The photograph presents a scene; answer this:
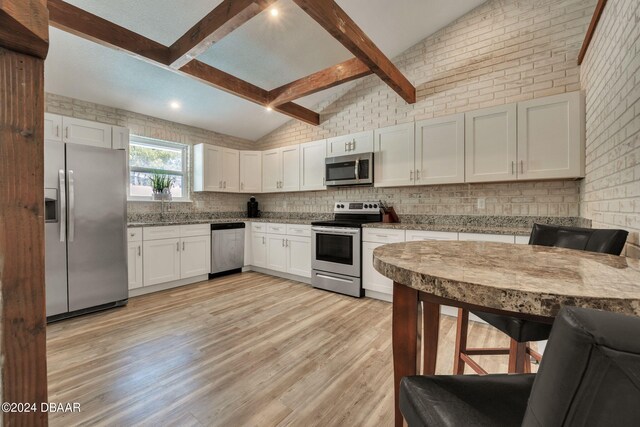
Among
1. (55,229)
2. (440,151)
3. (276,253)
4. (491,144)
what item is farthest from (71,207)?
(491,144)

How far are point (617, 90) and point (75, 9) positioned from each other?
3872 millimetres

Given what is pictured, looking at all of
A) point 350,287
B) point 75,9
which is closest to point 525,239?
point 350,287

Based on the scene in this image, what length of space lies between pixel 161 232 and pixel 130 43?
2.16 metres

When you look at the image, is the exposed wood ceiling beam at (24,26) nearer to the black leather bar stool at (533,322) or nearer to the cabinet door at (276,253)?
the black leather bar stool at (533,322)

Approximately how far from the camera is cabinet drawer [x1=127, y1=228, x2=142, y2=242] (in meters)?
3.29

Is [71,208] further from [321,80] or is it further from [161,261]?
[321,80]

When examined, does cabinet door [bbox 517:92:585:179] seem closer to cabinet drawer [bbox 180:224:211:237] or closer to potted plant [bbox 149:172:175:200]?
cabinet drawer [bbox 180:224:211:237]

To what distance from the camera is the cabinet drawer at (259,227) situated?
4.52 m

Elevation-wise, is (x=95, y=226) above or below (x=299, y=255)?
above

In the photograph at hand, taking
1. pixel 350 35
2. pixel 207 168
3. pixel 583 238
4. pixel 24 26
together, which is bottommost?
pixel 583 238

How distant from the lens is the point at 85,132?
3.28m

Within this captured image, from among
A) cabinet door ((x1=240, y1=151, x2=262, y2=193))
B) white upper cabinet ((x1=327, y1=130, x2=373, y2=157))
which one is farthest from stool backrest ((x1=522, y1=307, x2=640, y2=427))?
cabinet door ((x1=240, y1=151, x2=262, y2=193))

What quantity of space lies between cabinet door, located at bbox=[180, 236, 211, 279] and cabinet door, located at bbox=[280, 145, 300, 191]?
4.99 ft

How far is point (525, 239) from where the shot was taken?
7.80 feet
